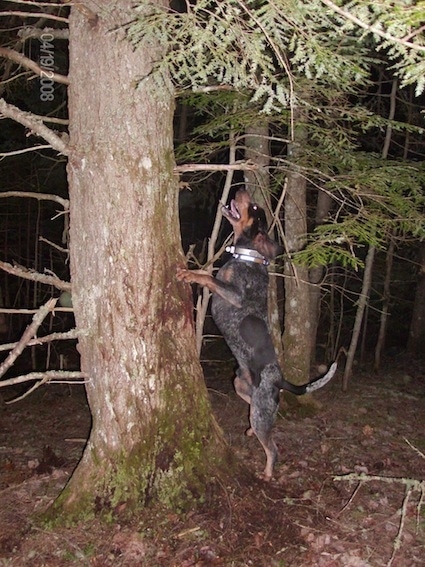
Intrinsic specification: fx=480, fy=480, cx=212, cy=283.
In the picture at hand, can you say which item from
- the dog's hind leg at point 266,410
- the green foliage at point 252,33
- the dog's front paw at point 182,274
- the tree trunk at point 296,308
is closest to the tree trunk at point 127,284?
the dog's front paw at point 182,274

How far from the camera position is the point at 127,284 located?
11.7 ft

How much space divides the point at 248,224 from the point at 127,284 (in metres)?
1.96

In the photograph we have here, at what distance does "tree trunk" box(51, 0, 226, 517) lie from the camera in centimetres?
344

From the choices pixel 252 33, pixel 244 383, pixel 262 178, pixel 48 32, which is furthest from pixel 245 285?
pixel 48 32

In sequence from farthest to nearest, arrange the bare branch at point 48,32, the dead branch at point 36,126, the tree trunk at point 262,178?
1. the tree trunk at point 262,178
2. the bare branch at point 48,32
3. the dead branch at point 36,126

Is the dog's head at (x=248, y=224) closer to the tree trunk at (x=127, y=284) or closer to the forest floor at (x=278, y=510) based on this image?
the tree trunk at (x=127, y=284)

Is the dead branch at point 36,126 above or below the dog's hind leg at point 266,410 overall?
above

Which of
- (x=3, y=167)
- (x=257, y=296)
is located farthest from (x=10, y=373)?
(x=257, y=296)

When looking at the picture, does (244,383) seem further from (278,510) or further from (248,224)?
(248,224)

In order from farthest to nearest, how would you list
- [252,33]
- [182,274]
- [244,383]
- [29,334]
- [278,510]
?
[244,383] → [278,510] → [182,274] → [29,334] → [252,33]

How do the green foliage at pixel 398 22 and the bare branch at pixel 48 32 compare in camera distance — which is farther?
the bare branch at pixel 48 32

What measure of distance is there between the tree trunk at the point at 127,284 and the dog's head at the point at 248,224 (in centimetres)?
132

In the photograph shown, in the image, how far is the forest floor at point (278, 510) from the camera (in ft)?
11.3

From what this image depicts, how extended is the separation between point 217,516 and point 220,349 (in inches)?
426
